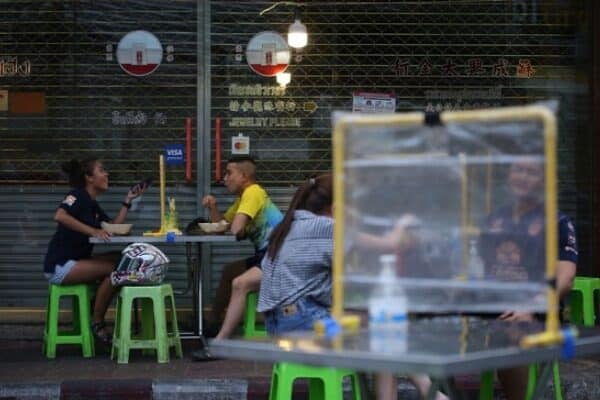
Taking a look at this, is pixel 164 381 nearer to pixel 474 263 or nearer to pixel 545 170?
pixel 474 263

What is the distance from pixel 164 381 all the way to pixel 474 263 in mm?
4039

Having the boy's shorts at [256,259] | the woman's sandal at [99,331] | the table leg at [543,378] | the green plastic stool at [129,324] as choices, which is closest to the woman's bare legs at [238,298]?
the boy's shorts at [256,259]

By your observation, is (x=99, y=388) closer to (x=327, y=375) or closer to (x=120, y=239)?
(x=120, y=239)

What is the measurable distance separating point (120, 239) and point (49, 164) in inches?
59.8

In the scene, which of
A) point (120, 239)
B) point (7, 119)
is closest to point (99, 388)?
point (120, 239)

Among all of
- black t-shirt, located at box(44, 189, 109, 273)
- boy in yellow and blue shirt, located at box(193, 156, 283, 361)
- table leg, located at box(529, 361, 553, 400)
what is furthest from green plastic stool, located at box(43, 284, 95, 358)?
table leg, located at box(529, 361, 553, 400)

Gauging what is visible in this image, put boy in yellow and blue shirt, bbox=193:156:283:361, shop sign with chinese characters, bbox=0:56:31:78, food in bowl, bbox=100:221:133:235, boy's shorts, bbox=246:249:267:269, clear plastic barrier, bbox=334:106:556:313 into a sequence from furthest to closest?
shop sign with chinese characters, bbox=0:56:31:78 < food in bowl, bbox=100:221:133:235 < boy's shorts, bbox=246:249:267:269 < boy in yellow and blue shirt, bbox=193:156:283:361 < clear plastic barrier, bbox=334:106:556:313

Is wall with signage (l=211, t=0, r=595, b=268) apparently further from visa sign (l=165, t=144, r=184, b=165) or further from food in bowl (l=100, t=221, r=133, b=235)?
food in bowl (l=100, t=221, r=133, b=235)

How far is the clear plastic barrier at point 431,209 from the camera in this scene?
413 cm

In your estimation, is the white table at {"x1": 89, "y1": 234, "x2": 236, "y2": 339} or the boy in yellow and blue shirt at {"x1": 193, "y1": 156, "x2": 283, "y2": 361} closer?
the boy in yellow and blue shirt at {"x1": 193, "y1": 156, "x2": 283, "y2": 361}

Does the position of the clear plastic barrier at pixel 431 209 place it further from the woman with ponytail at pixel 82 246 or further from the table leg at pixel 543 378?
the woman with ponytail at pixel 82 246

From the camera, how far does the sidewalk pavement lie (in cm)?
780

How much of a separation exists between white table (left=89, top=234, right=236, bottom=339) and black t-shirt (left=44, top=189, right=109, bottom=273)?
0.32 m

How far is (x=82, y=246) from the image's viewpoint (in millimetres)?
8984
